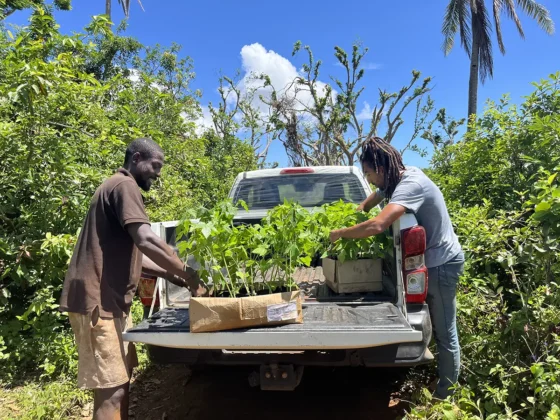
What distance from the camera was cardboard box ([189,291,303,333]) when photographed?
2357 mm

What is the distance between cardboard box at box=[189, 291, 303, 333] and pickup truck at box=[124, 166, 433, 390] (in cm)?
5

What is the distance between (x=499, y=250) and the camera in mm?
3314

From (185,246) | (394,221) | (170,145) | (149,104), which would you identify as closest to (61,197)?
(185,246)

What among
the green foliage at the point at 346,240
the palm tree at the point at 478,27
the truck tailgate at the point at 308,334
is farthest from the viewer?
the palm tree at the point at 478,27

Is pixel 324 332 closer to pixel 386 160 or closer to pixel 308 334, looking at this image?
pixel 308 334

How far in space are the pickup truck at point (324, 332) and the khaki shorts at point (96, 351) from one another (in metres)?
0.12

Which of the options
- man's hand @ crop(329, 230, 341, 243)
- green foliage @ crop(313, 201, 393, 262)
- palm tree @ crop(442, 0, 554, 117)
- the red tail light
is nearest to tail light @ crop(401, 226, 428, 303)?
green foliage @ crop(313, 201, 393, 262)

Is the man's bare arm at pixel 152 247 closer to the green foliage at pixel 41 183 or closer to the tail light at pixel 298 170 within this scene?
the green foliage at pixel 41 183

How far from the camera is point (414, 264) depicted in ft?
8.87

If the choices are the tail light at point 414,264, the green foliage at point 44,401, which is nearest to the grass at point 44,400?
the green foliage at point 44,401

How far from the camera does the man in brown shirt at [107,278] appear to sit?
2.39 meters

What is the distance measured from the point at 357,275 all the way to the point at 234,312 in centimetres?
106

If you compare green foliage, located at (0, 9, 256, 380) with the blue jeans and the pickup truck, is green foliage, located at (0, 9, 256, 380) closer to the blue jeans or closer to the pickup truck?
the pickup truck

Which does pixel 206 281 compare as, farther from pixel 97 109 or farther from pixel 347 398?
pixel 97 109
